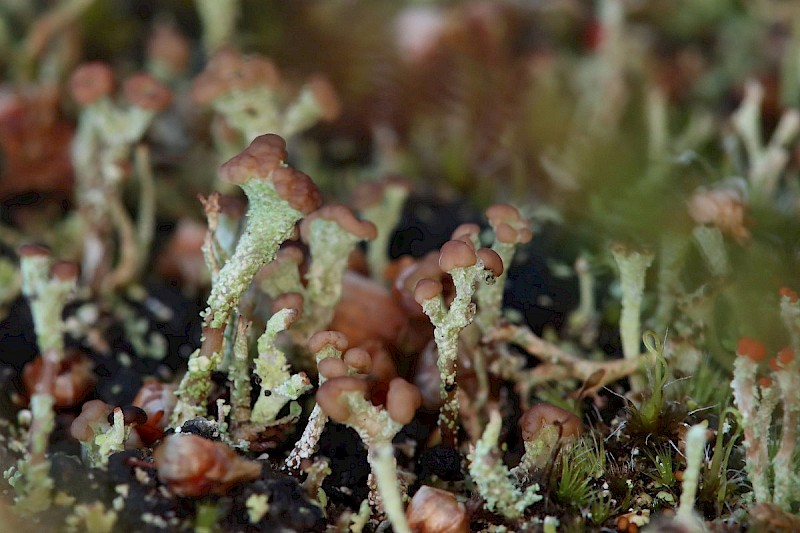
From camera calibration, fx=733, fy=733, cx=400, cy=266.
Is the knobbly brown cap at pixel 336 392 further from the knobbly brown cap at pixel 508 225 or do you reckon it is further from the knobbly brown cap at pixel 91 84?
the knobbly brown cap at pixel 91 84

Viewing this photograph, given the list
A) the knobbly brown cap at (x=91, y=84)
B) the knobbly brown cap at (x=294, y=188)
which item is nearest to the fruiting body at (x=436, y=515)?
the knobbly brown cap at (x=294, y=188)

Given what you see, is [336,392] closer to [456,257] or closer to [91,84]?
[456,257]

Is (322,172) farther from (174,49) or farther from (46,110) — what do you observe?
(46,110)

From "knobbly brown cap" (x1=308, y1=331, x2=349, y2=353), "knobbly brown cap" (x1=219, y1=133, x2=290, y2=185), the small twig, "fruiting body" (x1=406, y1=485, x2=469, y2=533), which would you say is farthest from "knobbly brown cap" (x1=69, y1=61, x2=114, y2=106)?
"fruiting body" (x1=406, y1=485, x2=469, y2=533)

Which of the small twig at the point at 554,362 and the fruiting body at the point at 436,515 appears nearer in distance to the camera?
the fruiting body at the point at 436,515

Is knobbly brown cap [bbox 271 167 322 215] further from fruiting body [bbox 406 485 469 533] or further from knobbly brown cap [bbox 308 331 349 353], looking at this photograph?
fruiting body [bbox 406 485 469 533]

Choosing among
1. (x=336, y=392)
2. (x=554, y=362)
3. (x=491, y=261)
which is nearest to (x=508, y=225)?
(x=491, y=261)

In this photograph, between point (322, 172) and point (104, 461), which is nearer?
point (104, 461)

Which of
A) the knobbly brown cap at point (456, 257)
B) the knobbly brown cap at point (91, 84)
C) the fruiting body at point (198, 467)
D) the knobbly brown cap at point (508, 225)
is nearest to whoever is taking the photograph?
the fruiting body at point (198, 467)

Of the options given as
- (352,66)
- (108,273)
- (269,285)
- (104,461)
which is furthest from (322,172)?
(104,461)

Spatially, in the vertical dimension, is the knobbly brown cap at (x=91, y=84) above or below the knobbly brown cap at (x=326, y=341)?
above

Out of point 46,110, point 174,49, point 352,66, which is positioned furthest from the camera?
point 352,66
